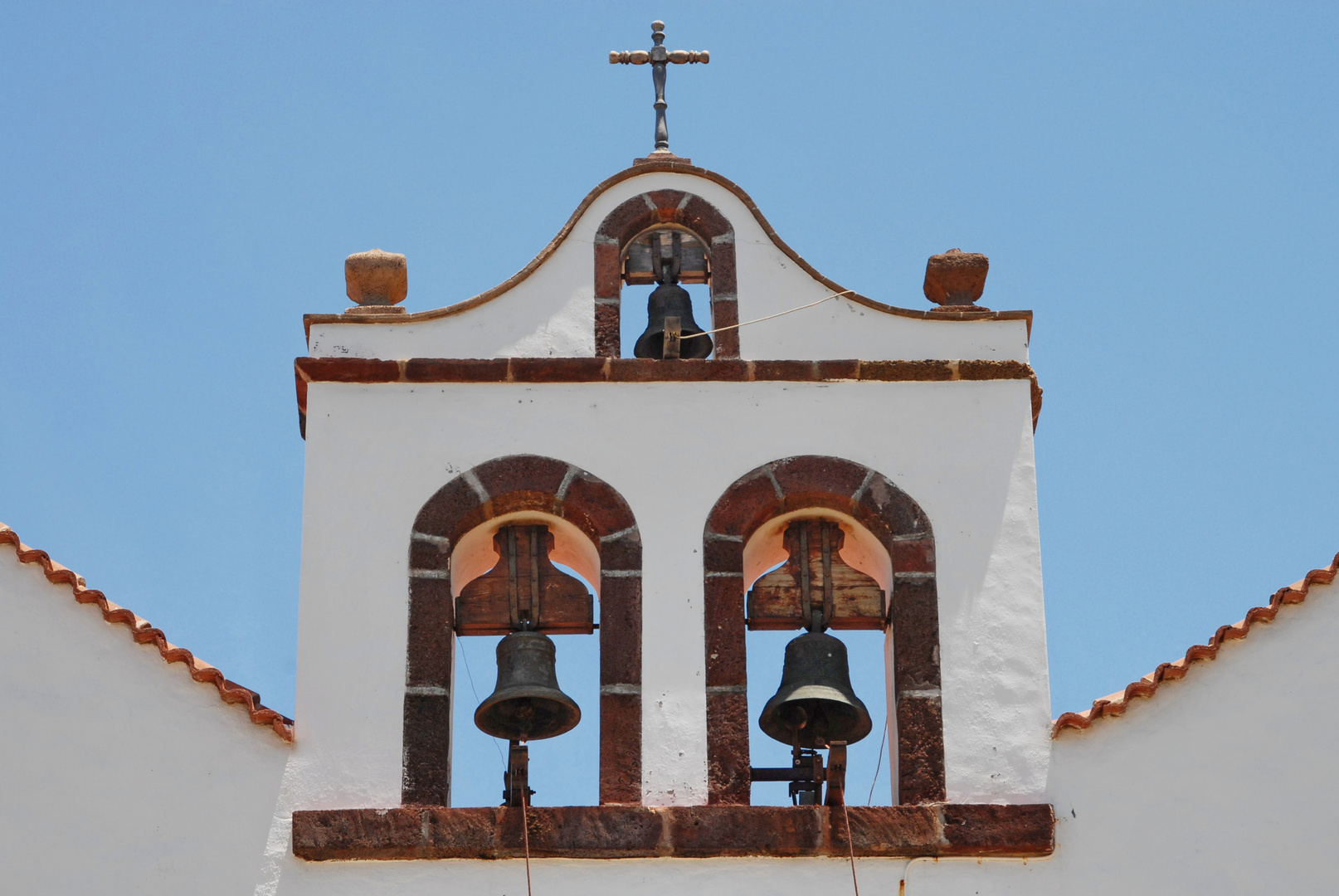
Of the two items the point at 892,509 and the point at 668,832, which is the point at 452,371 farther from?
the point at 668,832

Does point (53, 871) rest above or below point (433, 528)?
below

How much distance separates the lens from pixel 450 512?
547 inches

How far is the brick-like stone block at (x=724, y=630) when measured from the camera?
13492 millimetres

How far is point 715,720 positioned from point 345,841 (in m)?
1.81

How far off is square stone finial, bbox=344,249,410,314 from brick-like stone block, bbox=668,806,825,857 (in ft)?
10.6

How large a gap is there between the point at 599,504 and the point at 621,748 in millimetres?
1293

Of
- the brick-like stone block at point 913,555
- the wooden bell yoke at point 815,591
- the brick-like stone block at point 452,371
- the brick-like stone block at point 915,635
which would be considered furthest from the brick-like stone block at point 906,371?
the brick-like stone block at point 452,371

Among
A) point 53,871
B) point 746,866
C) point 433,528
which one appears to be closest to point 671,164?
point 433,528

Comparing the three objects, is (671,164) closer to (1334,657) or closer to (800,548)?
(800,548)

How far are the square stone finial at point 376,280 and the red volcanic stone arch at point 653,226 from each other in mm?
1023

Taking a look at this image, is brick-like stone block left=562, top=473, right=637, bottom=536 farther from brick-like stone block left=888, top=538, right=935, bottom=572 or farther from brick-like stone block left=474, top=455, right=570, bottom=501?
brick-like stone block left=888, top=538, right=935, bottom=572

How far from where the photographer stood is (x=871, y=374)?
46.7 feet

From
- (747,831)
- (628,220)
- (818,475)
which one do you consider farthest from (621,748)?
(628,220)

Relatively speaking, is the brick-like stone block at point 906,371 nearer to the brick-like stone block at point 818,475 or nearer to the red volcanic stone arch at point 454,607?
the brick-like stone block at point 818,475
